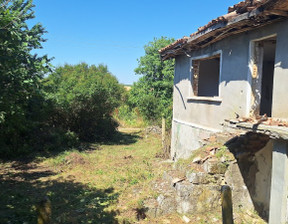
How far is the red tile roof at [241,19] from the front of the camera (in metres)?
4.39

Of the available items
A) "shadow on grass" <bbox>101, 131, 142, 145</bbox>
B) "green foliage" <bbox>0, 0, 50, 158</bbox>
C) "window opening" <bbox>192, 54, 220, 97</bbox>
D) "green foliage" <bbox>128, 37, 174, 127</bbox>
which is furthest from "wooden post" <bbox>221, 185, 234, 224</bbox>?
"green foliage" <bbox>128, 37, 174, 127</bbox>

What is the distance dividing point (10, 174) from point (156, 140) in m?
9.71

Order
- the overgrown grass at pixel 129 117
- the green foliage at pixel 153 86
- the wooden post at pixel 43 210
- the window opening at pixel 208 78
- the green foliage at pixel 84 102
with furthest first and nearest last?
the overgrown grass at pixel 129 117, the green foliage at pixel 153 86, the green foliage at pixel 84 102, the window opening at pixel 208 78, the wooden post at pixel 43 210

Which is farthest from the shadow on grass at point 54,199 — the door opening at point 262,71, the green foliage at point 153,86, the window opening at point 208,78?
→ the green foliage at point 153,86

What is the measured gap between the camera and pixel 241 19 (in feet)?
16.9

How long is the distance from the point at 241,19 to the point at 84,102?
11.5 m

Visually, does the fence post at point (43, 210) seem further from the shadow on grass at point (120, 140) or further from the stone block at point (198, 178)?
the shadow on grass at point (120, 140)

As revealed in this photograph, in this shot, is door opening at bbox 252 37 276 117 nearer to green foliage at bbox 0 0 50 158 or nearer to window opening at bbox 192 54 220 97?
window opening at bbox 192 54 220 97

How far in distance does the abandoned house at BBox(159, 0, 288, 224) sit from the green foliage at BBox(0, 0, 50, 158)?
17.1 ft

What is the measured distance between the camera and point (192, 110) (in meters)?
9.08

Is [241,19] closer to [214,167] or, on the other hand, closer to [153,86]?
[214,167]

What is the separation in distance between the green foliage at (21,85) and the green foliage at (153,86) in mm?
10144

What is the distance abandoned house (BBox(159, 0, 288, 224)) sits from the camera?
4.29 metres

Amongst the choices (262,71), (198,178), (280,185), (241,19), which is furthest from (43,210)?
(262,71)
